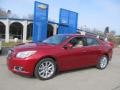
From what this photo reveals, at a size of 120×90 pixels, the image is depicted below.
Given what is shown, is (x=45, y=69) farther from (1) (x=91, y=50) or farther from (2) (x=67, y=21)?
(2) (x=67, y=21)

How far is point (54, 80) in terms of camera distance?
25.3 feet

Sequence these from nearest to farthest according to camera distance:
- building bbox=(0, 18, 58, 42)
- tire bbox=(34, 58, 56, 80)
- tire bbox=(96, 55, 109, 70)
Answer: tire bbox=(34, 58, 56, 80) < tire bbox=(96, 55, 109, 70) < building bbox=(0, 18, 58, 42)

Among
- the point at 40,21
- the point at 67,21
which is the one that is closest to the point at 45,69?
the point at 40,21

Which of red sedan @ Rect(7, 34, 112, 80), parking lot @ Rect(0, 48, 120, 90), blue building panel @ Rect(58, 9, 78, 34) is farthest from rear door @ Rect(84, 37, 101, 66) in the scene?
blue building panel @ Rect(58, 9, 78, 34)

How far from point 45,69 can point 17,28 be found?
133 ft

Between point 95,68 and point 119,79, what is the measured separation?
193 cm

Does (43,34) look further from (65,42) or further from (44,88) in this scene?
(44,88)

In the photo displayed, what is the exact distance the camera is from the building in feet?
139

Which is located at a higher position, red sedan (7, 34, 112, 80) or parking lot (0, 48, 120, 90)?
red sedan (7, 34, 112, 80)

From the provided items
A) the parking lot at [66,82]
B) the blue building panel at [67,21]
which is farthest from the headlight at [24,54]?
the blue building panel at [67,21]

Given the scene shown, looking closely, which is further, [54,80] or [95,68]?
[95,68]

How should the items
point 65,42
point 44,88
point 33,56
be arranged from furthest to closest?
point 65,42, point 33,56, point 44,88

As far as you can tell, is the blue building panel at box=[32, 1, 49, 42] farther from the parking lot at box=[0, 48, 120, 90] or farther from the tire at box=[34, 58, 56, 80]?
the tire at box=[34, 58, 56, 80]

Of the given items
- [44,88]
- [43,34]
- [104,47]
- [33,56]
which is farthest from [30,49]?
[43,34]
